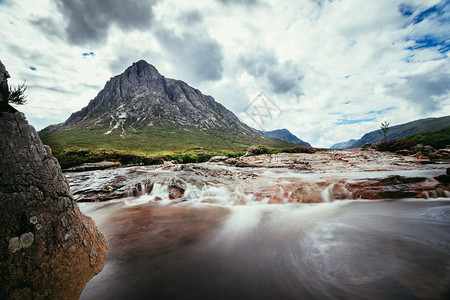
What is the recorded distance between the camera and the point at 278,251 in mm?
4660

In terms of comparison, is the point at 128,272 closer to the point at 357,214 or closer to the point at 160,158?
the point at 357,214

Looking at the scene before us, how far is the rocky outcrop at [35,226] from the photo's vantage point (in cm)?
219

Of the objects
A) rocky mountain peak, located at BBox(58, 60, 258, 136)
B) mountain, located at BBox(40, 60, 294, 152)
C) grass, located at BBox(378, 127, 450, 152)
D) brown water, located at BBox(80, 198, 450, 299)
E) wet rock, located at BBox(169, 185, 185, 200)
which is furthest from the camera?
rocky mountain peak, located at BBox(58, 60, 258, 136)

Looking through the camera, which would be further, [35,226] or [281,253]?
[281,253]

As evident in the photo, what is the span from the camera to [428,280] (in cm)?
329

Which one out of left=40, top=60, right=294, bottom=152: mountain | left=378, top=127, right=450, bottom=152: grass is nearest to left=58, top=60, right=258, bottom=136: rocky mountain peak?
left=40, top=60, right=294, bottom=152: mountain

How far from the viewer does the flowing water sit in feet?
10.9

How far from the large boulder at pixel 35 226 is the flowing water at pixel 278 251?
Answer: 2.84ft

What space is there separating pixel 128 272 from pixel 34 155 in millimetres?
3028

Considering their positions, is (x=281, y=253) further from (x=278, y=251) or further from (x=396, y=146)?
(x=396, y=146)

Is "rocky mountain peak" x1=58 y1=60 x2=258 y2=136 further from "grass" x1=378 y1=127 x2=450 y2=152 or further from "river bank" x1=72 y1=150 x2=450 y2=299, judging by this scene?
"grass" x1=378 y1=127 x2=450 y2=152

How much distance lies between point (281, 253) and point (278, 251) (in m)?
0.11

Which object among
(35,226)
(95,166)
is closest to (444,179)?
(35,226)

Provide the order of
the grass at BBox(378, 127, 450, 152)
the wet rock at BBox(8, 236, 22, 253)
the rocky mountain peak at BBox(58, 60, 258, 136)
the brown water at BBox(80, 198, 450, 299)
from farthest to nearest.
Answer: the rocky mountain peak at BBox(58, 60, 258, 136) < the grass at BBox(378, 127, 450, 152) < the brown water at BBox(80, 198, 450, 299) < the wet rock at BBox(8, 236, 22, 253)
